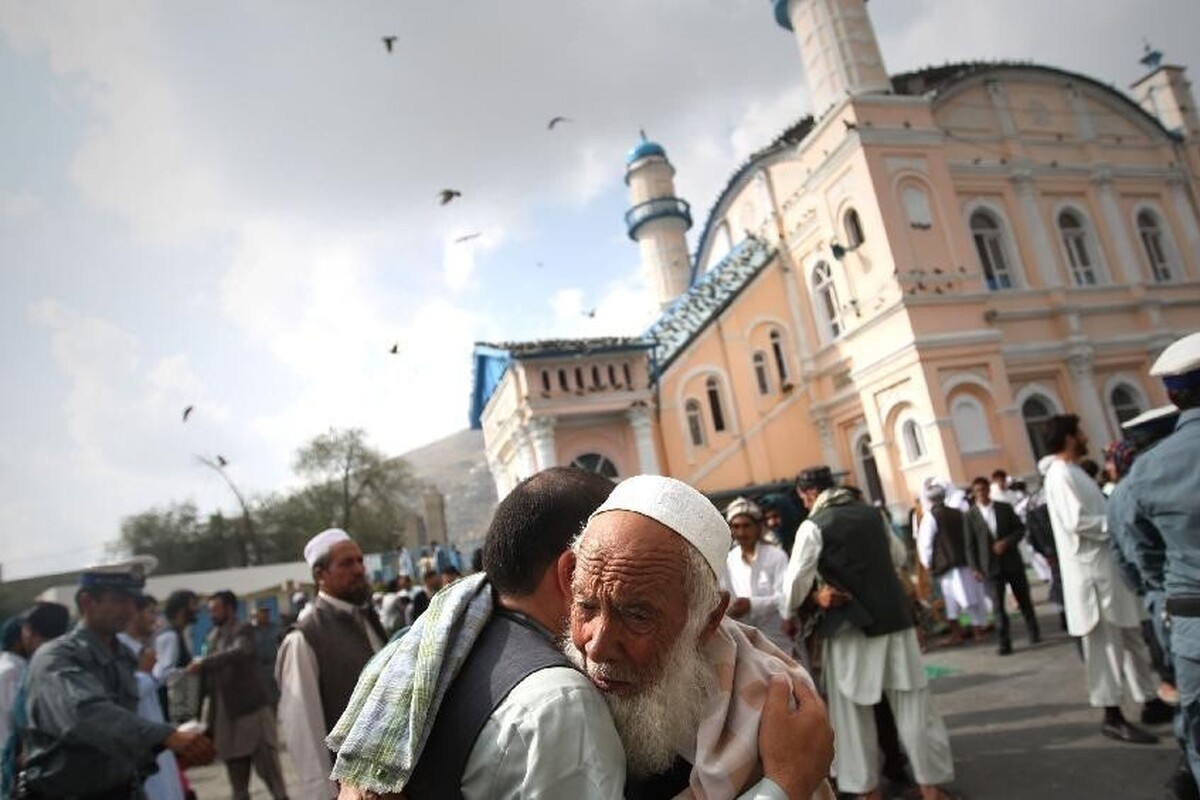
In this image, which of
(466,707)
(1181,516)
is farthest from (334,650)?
(1181,516)

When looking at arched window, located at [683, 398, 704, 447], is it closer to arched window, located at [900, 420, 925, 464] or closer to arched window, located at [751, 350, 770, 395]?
arched window, located at [751, 350, 770, 395]

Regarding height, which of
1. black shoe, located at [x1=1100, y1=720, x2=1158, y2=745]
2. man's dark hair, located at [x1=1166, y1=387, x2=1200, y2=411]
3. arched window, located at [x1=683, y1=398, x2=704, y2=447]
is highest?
arched window, located at [x1=683, y1=398, x2=704, y2=447]

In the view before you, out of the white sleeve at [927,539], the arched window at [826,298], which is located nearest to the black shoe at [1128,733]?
the white sleeve at [927,539]

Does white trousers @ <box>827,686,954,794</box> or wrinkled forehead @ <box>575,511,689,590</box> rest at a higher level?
wrinkled forehead @ <box>575,511,689,590</box>

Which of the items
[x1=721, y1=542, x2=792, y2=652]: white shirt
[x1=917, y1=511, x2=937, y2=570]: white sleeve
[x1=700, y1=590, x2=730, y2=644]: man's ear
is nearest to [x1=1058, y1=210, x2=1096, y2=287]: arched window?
[x1=917, y1=511, x2=937, y2=570]: white sleeve

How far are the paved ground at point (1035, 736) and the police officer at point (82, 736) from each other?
4618mm

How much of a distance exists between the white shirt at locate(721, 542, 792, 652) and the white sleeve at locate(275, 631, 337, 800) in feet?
9.37

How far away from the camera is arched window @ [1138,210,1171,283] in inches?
834

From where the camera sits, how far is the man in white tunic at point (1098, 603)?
5035 mm

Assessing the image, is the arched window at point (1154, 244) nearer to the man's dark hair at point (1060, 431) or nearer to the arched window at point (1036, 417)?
the arched window at point (1036, 417)

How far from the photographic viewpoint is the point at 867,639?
14.5 feet

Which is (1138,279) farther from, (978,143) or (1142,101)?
(1142,101)

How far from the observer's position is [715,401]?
21641mm

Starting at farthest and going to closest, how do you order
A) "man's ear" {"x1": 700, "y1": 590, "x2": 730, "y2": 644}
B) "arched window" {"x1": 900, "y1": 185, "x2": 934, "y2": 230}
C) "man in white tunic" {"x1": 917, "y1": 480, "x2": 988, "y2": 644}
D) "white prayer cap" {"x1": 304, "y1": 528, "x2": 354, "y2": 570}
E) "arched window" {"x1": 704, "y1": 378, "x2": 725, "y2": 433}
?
"arched window" {"x1": 704, "y1": 378, "x2": 725, "y2": 433} < "arched window" {"x1": 900, "y1": 185, "x2": 934, "y2": 230} < "man in white tunic" {"x1": 917, "y1": 480, "x2": 988, "y2": 644} < "white prayer cap" {"x1": 304, "y1": 528, "x2": 354, "y2": 570} < "man's ear" {"x1": 700, "y1": 590, "x2": 730, "y2": 644}
